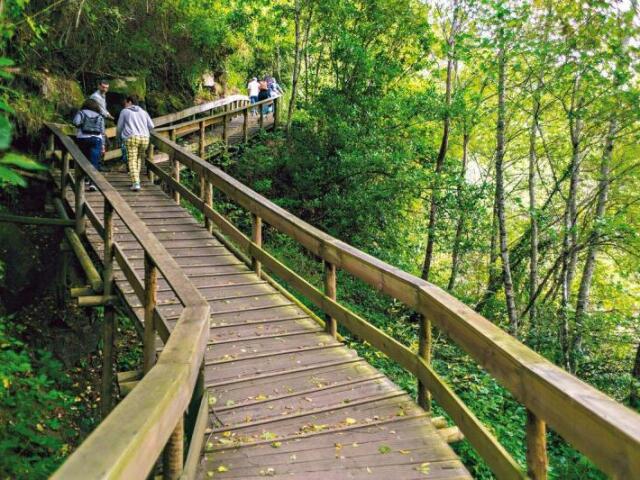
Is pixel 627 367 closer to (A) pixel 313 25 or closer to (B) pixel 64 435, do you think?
(B) pixel 64 435

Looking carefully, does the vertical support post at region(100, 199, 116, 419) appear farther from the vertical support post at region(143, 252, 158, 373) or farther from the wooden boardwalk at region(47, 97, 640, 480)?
the vertical support post at region(143, 252, 158, 373)

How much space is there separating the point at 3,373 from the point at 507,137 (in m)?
13.4

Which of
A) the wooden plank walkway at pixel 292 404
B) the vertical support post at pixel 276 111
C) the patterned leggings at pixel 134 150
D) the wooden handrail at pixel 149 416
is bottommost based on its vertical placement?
the wooden plank walkway at pixel 292 404

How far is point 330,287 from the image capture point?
492 centimetres

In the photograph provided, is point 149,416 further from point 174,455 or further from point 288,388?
point 288,388

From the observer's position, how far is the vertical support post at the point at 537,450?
2319 millimetres

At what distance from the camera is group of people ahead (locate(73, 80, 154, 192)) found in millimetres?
8570

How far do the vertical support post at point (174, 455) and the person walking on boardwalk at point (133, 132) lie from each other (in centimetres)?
758

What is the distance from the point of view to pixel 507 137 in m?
14.4

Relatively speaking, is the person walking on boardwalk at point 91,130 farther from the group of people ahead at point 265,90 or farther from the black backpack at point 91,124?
the group of people ahead at point 265,90

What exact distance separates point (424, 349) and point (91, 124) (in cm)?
738

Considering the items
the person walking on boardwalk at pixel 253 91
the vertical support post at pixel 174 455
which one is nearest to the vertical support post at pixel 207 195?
the vertical support post at pixel 174 455

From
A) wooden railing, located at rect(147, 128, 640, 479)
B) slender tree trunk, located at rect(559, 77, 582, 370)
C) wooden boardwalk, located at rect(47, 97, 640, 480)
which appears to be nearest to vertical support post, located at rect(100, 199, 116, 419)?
wooden boardwalk, located at rect(47, 97, 640, 480)

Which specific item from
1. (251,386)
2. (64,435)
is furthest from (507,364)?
(64,435)
